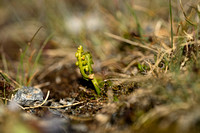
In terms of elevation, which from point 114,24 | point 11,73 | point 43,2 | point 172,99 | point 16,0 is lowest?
point 172,99

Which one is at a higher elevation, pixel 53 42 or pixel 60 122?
pixel 53 42

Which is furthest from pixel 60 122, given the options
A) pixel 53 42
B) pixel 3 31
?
pixel 3 31

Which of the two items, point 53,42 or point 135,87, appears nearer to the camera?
point 135,87

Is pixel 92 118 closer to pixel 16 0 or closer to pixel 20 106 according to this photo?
pixel 20 106

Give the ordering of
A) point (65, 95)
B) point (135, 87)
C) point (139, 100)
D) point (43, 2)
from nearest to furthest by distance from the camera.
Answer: point (139, 100) < point (135, 87) < point (65, 95) < point (43, 2)

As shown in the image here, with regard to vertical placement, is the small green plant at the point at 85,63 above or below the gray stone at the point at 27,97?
above

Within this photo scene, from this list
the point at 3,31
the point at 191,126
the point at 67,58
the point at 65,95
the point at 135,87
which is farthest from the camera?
the point at 3,31

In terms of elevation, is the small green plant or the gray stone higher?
the small green plant

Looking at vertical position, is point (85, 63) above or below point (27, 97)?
above
